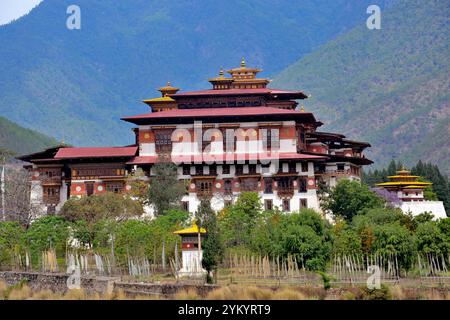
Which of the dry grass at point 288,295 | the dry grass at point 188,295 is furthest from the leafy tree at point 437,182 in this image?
the dry grass at point 288,295

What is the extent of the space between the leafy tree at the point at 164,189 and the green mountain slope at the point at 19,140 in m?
77.7

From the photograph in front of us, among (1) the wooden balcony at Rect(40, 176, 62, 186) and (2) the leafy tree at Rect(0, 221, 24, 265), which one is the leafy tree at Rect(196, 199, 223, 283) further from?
(1) the wooden balcony at Rect(40, 176, 62, 186)

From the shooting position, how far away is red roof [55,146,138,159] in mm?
69562

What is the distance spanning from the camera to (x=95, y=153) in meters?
70.0

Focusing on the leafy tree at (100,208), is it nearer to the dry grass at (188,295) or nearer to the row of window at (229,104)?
the row of window at (229,104)

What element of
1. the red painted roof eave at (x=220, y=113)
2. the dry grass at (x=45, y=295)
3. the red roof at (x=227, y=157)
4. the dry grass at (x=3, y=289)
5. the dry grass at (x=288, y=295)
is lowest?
the dry grass at (x=288, y=295)

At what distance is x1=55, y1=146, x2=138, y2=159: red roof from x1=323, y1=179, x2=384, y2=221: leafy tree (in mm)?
12219

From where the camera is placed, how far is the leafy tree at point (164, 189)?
67.1 metres

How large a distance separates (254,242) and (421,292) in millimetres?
14292

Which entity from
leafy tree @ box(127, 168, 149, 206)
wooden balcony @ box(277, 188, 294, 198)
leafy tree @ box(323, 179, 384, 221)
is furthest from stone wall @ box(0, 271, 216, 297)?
leafy tree @ box(323, 179, 384, 221)

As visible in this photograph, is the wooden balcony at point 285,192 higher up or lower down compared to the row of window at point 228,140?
lower down

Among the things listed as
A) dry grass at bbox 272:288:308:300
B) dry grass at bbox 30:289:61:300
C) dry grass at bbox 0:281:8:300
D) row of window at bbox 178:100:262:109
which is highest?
row of window at bbox 178:100:262:109

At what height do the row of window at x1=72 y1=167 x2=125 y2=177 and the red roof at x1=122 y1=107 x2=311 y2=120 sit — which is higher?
the red roof at x1=122 y1=107 x2=311 y2=120
